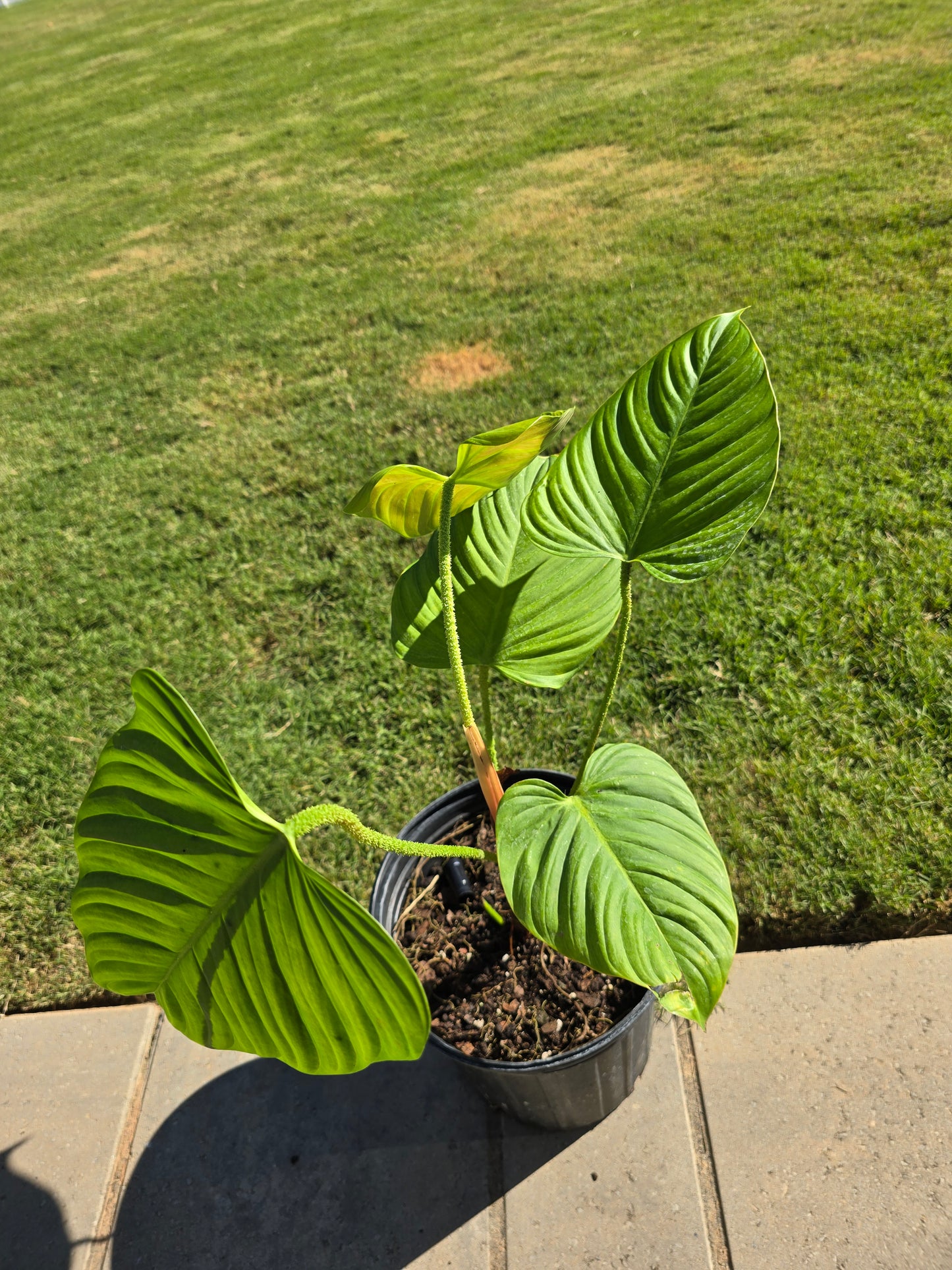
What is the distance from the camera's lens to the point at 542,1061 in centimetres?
123

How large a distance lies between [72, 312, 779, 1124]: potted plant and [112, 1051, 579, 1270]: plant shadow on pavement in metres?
0.20

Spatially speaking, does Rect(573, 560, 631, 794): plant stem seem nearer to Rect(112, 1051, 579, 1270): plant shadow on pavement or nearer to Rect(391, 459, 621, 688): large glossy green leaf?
Rect(391, 459, 621, 688): large glossy green leaf

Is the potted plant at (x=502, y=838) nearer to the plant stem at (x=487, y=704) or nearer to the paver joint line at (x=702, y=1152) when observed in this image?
the plant stem at (x=487, y=704)

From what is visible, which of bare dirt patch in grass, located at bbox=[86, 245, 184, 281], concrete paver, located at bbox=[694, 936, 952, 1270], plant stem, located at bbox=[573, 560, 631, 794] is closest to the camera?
plant stem, located at bbox=[573, 560, 631, 794]

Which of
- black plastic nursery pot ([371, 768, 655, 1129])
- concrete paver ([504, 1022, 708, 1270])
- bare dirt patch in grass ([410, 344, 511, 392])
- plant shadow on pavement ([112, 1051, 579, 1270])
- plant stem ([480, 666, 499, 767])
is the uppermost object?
plant stem ([480, 666, 499, 767])

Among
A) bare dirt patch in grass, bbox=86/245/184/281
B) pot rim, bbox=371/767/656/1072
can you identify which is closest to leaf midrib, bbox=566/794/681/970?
pot rim, bbox=371/767/656/1072

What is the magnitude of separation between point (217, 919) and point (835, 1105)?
1.21 m

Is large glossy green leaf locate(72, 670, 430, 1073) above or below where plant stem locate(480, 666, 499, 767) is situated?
above

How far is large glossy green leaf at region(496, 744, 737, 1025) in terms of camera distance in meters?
0.92

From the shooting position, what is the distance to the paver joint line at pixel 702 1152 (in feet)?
4.42

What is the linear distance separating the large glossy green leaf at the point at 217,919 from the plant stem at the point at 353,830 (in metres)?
0.02

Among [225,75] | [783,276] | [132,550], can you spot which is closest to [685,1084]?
[132,550]

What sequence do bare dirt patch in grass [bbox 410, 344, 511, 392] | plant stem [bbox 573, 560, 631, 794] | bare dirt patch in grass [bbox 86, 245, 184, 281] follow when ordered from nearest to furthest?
1. plant stem [bbox 573, 560, 631, 794]
2. bare dirt patch in grass [bbox 410, 344, 511, 392]
3. bare dirt patch in grass [bbox 86, 245, 184, 281]

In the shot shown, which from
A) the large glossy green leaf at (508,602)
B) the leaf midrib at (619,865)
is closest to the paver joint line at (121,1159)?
the large glossy green leaf at (508,602)
